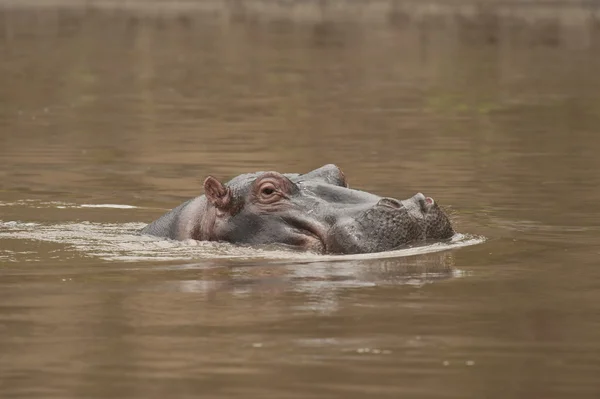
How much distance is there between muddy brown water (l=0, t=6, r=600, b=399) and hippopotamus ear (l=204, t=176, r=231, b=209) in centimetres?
34

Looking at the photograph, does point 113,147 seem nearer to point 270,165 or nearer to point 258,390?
point 270,165

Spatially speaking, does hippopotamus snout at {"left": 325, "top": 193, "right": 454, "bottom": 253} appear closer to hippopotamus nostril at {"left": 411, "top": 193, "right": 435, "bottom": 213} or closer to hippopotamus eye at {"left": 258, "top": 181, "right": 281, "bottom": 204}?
hippopotamus nostril at {"left": 411, "top": 193, "right": 435, "bottom": 213}

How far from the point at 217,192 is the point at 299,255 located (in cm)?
76

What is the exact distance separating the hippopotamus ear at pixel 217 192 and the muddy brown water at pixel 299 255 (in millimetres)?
337

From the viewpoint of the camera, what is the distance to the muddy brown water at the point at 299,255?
8594 millimetres

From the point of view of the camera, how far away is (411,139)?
74.8 feet

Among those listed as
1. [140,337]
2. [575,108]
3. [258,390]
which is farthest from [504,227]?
[575,108]

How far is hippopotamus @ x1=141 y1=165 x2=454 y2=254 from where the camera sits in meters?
11.9

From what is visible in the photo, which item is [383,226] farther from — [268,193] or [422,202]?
[268,193]

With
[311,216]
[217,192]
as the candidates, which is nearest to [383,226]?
[311,216]

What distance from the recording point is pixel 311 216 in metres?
12.2

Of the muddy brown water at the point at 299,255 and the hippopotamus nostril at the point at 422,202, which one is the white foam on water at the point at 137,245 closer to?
the muddy brown water at the point at 299,255

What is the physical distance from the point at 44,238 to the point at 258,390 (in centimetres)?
581

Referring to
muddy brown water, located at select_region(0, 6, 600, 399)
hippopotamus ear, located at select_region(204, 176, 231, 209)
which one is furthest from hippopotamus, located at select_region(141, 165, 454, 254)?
muddy brown water, located at select_region(0, 6, 600, 399)
